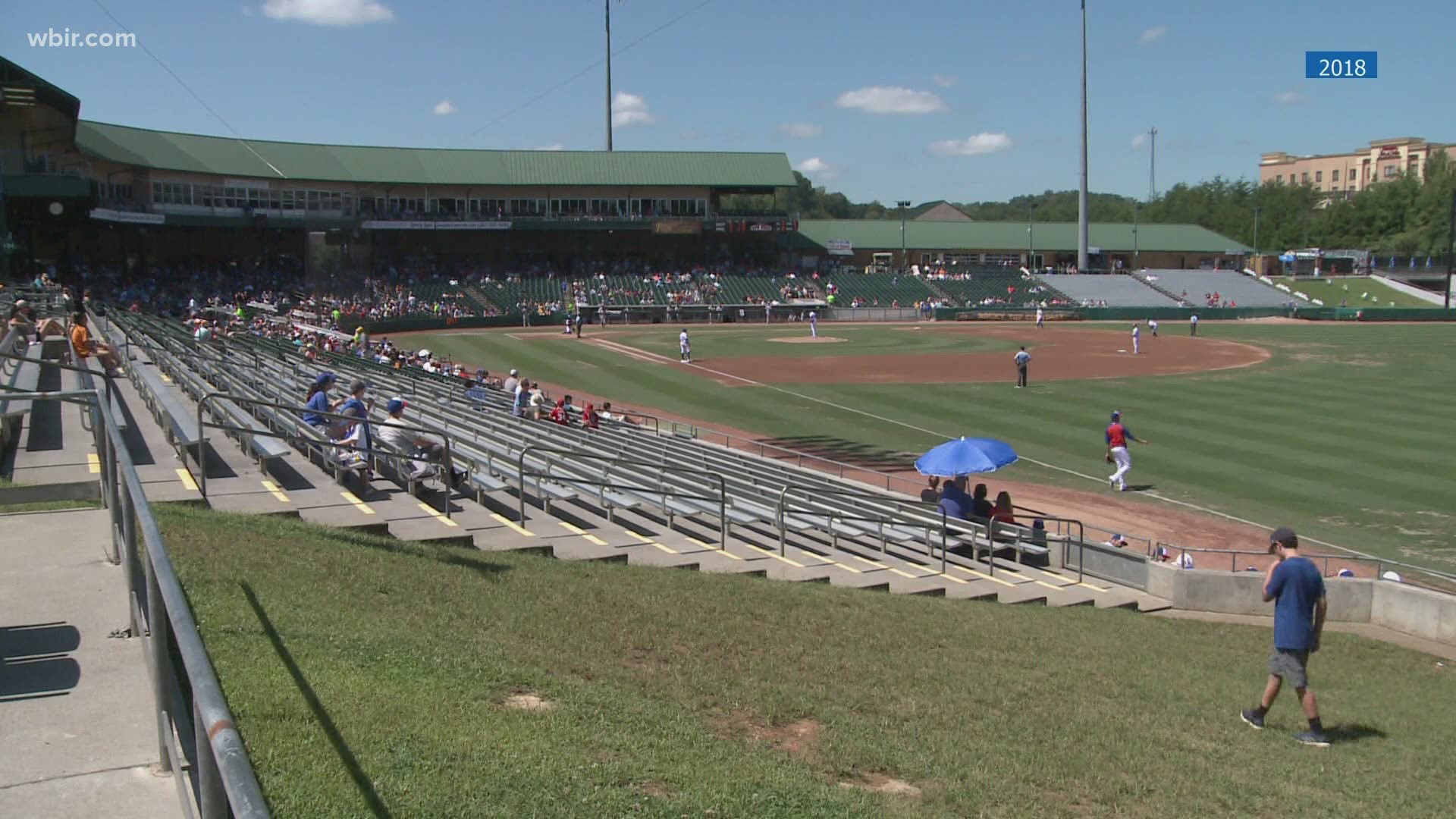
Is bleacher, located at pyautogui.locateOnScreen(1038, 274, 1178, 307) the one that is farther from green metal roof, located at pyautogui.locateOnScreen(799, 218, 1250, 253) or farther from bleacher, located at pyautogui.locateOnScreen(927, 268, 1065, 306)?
green metal roof, located at pyautogui.locateOnScreen(799, 218, 1250, 253)

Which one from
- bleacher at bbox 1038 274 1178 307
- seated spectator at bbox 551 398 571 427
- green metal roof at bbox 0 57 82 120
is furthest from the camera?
bleacher at bbox 1038 274 1178 307

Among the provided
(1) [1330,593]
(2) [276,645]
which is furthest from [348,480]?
(1) [1330,593]

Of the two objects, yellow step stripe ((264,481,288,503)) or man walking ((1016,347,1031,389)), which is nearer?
yellow step stripe ((264,481,288,503))

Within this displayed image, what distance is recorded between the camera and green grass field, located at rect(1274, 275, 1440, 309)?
3696 inches

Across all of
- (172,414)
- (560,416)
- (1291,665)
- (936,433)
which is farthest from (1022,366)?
(172,414)

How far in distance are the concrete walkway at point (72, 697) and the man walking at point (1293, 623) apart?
764 cm

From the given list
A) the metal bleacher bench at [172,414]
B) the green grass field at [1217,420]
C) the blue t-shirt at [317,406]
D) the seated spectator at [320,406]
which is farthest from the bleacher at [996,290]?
the metal bleacher bench at [172,414]

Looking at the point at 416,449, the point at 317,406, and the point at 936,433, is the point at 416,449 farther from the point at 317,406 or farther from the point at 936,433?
the point at 936,433

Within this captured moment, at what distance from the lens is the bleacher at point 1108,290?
90.2 metres

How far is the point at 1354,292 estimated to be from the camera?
9788cm

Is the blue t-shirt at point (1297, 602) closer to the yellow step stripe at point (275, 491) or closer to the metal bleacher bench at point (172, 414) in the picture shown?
the yellow step stripe at point (275, 491)

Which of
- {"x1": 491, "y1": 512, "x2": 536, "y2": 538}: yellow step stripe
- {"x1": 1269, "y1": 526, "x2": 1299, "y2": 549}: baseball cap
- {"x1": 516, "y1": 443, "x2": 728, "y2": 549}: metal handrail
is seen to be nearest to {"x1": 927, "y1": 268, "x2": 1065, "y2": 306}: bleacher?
{"x1": 516, "y1": 443, "x2": 728, "y2": 549}: metal handrail

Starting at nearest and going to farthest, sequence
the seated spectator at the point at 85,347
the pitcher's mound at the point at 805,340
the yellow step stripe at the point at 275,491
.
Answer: the yellow step stripe at the point at 275,491 < the seated spectator at the point at 85,347 < the pitcher's mound at the point at 805,340

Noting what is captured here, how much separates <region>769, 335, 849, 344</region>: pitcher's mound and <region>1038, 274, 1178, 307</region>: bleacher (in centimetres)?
3157
